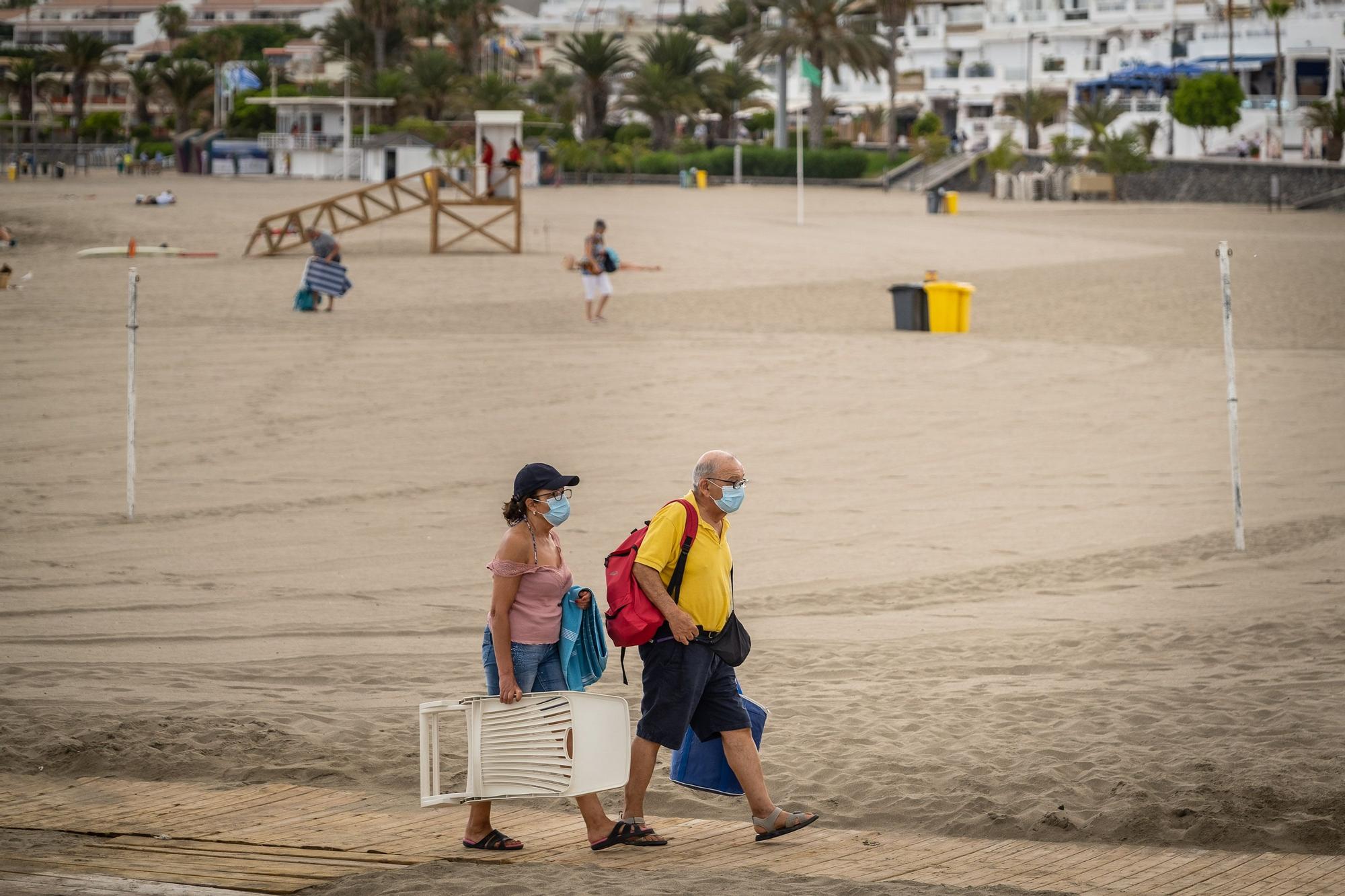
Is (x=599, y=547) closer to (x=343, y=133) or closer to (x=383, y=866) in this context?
(x=383, y=866)

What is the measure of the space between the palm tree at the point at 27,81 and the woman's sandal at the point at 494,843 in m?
119

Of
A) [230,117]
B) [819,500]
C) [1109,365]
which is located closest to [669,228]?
[1109,365]

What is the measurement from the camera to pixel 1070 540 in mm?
11555

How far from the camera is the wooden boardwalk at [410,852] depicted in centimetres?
557

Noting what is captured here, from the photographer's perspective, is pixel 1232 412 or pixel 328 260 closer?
pixel 1232 412

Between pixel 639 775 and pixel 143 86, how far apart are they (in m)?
114

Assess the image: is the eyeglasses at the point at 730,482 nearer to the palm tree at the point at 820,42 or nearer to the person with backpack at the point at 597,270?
the person with backpack at the point at 597,270

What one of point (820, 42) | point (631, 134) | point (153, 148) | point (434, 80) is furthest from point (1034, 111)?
point (153, 148)

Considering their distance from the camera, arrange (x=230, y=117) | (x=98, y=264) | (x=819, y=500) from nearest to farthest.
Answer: (x=819, y=500) → (x=98, y=264) → (x=230, y=117)

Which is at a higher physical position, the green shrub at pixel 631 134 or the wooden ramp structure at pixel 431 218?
the green shrub at pixel 631 134

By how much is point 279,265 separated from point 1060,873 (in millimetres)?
29540

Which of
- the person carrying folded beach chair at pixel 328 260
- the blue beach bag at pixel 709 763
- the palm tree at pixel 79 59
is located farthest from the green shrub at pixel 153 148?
the blue beach bag at pixel 709 763

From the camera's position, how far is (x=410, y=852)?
6.00 m

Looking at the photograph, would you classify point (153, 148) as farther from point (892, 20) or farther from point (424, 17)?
point (892, 20)
